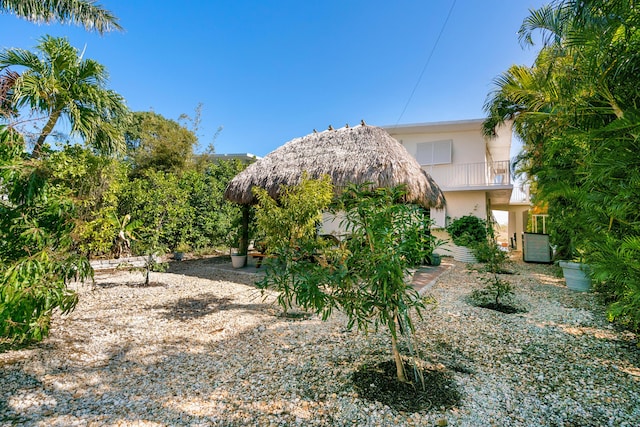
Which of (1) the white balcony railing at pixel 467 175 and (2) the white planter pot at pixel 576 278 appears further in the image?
(1) the white balcony railing at pixel 467 175

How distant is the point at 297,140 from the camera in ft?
32.2

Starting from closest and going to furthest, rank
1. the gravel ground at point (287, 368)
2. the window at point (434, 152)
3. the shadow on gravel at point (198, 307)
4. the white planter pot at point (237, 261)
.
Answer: the gravel ground at point (287, 368) → the shadow on gravel at point (198, 307) → the white planter pot at point (237, 261) → the window at point (434, 152)

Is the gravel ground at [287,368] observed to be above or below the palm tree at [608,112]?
below

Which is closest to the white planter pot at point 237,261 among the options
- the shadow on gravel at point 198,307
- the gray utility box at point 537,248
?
the shadow on gravel at point 198,307

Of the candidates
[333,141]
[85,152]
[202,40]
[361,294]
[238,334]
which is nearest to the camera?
[361,294]

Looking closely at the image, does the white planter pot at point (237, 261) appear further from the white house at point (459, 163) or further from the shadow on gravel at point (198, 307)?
the white house at point (459, 163)

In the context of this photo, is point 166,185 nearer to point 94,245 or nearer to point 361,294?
point 94,245

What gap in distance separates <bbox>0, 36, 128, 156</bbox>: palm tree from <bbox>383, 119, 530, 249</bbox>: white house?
12.2 metres

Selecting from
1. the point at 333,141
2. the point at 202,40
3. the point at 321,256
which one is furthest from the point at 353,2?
the point at 321,256

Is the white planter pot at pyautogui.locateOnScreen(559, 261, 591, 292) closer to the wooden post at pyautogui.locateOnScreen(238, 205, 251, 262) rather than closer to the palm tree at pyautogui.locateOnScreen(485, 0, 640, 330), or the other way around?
the palm tree at pyautogui.locateOnScreen(485, 0, 640, 330)

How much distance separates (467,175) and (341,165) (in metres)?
8.53

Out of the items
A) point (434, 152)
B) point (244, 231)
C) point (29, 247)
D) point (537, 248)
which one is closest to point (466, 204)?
point (434, 152)

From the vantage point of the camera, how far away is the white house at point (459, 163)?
13164 mm

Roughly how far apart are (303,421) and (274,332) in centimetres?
188
